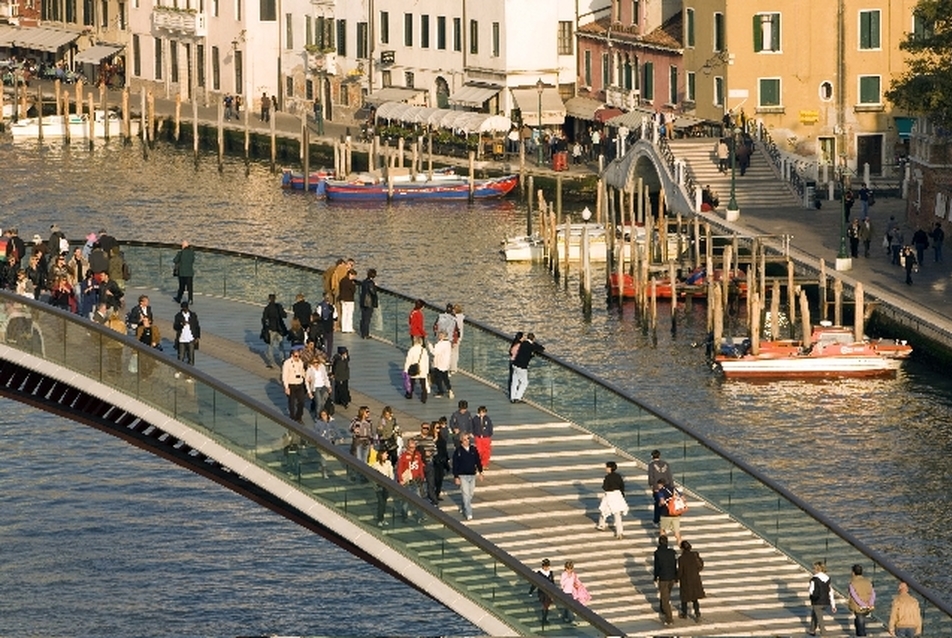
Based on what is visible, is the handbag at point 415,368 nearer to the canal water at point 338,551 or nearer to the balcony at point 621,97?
the canal water at point 338,551

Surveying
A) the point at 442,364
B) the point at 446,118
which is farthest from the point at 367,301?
the point at 446,118

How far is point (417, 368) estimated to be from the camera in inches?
2594

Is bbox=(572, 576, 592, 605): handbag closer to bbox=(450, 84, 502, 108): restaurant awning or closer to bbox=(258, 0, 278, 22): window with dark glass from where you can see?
bbox=(450, 84, 502, 108): restaurant awning

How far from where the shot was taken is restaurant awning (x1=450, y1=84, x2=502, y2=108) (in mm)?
151125

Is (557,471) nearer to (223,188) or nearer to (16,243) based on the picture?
(16,243)

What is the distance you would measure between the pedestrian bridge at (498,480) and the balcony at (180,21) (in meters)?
103

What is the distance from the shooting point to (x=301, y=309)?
68500 millimetres

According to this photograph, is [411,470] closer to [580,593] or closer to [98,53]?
[580,593]

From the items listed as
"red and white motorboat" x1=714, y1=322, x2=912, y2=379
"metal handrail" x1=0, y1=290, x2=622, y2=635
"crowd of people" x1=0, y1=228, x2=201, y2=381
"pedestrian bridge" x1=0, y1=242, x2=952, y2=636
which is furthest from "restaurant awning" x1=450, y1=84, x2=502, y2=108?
"metal handrail" x1=0, y1=290, x2=622, y2=635

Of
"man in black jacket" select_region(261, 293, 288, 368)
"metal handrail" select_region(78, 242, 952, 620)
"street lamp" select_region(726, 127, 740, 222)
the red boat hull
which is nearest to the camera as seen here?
"metal handrail" select_region(78, 242, 952, 620)

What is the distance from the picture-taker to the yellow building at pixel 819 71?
133m

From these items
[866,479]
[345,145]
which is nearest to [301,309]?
[866,479]

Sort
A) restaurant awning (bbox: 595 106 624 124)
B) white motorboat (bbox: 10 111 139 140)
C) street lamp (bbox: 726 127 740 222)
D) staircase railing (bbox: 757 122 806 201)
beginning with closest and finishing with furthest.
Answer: street lamp (bbox: 726 127 740 222) → staircase railing (bbox: 757 122 806 201) → restaurant awning (bbox: 595 106 624 124) → white motorboat (bbox: 10 111 139 140)

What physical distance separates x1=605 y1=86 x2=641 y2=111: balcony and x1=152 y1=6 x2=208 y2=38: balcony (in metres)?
Result: 31.4
